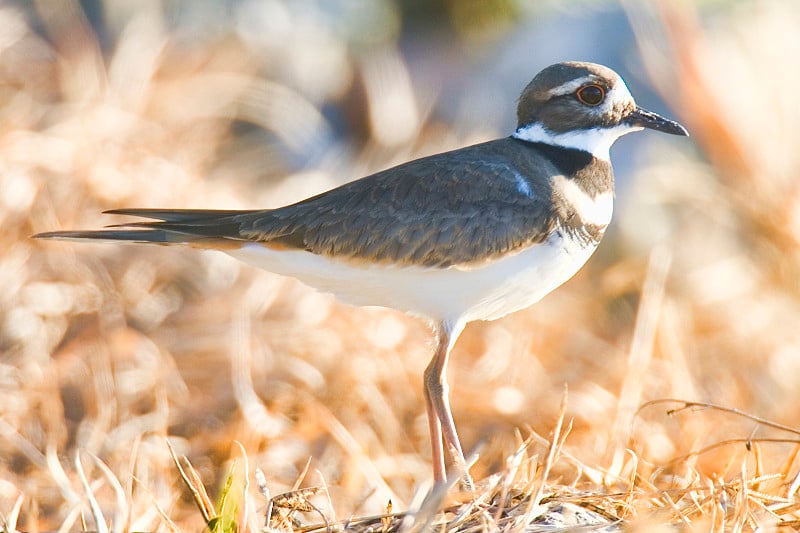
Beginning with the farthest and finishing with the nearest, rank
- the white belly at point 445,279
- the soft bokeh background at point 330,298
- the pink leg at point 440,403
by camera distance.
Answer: the soft bokeh background at point 330,298
the pink leg at point 440,403
the white belly at point 445,279

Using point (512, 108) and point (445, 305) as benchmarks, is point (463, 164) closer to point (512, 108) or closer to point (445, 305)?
point (445, 305)

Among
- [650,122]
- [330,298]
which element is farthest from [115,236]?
[330,298]

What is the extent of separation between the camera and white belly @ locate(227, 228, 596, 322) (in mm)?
3012

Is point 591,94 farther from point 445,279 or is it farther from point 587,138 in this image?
point 445,279

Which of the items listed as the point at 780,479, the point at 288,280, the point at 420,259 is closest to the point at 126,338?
the point at 288,280

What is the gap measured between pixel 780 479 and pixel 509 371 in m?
2.18

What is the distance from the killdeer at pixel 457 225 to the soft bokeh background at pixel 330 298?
0.44m

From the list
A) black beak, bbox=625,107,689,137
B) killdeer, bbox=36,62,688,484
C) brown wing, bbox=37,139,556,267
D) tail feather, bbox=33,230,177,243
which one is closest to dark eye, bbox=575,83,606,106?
killdeer, bbox=36,62,688,484

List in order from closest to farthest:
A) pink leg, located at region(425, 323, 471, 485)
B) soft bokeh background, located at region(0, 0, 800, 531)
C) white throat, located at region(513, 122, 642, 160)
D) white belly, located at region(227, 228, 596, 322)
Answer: white belly, located at region(227, 228, 596, 322), pink leg, located at region(425, 323, 471, 485), white throat, located at region(513, 122, 642, 160), soft bokeh background, located at region(0, 0, 800, 531)

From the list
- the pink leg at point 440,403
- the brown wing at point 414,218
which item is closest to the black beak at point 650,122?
the brown wing at point 414,218

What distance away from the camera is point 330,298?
485cm

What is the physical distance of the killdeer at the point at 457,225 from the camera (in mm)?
3035

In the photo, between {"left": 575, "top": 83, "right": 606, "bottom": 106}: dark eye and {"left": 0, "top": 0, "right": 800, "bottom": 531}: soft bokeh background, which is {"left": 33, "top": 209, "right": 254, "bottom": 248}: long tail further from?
{"left": 575, "top": 83, "right": 606, "bottom": 106}: dark eye

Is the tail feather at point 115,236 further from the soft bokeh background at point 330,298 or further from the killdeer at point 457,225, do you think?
the soft bokeh background at point 330,298
